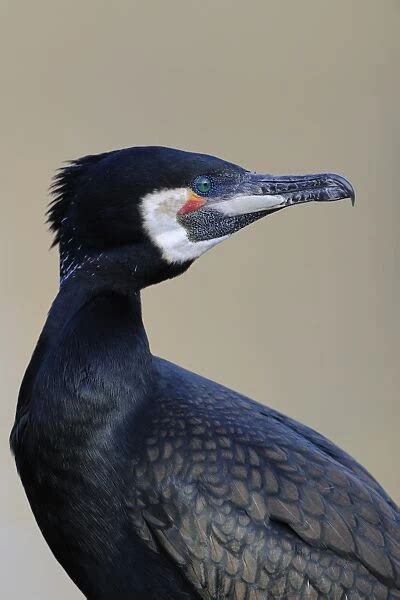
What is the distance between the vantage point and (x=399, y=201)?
8.29ft

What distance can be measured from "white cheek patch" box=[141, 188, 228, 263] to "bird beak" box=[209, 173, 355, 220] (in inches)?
1.6

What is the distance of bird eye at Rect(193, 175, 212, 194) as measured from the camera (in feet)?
3.50

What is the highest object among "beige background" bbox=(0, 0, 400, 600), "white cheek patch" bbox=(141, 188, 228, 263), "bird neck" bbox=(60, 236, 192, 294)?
"beige background" bbox=(0, 0, 400, 600)

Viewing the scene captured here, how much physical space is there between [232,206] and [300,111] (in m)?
1.35

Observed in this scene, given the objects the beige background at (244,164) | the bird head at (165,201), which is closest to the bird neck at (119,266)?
the bird head at (165,201)

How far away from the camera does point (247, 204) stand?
1074 millimetres

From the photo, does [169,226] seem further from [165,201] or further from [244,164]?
[244,164]

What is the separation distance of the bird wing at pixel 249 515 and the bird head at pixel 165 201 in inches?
6.8

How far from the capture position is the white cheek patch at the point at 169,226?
105 centimetres

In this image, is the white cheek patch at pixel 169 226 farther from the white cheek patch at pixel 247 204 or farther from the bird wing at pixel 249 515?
the bird wing at pixel 249 515

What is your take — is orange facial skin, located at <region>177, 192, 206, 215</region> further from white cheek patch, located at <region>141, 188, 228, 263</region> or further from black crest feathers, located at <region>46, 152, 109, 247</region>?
black crest feathers, located at <region>46, 152, 109, 247</region>

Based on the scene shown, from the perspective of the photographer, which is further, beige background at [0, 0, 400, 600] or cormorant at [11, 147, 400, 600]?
beige background at [0, 0, 400, 600]

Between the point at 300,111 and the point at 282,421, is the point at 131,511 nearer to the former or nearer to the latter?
the point at 282,421

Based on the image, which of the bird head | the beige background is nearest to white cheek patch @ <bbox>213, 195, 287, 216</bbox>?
the bird head
